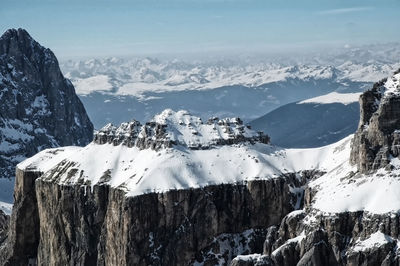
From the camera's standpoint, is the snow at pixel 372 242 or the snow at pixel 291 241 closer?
the snow at pixel 372 242

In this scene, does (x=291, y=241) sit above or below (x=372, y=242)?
below

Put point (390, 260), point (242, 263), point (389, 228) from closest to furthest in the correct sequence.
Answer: point (242, 263) < point (390, 260) < point (389, 228)

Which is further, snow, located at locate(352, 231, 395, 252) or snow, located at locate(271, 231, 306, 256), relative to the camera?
snow, located at locate(271, 231, 306, 256)

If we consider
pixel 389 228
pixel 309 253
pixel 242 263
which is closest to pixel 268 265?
pixel 242 263

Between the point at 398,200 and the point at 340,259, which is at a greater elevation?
the point at 398,200

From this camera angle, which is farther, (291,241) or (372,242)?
(291,241)

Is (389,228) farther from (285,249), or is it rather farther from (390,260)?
(285,249)

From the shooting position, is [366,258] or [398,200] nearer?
[366,258]

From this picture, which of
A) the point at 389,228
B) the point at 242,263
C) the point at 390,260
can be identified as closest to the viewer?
the point at 242,263
